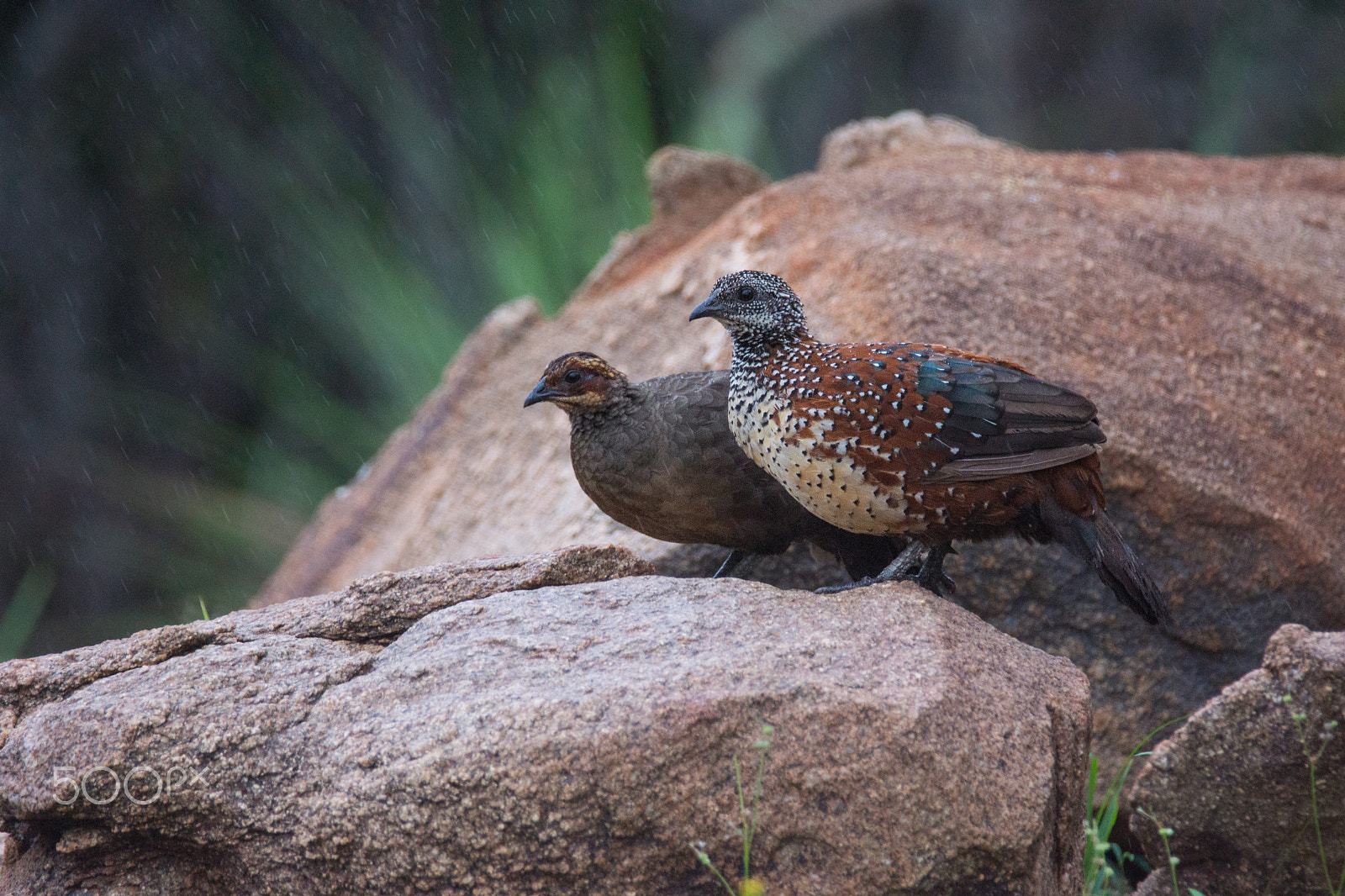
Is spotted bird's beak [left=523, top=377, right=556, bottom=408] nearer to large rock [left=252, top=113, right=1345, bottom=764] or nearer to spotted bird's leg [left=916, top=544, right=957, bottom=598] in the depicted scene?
large rock [left=252, top=113, right=1345, bottom=764]

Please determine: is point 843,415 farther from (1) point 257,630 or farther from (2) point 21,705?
(2) point 21,705

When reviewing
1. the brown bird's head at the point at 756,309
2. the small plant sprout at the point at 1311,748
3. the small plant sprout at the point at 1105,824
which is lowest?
the small plant sprout at the point at 1105,824

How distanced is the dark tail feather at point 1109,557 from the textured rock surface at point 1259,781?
28 cm

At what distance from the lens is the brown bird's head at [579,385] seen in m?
3.51

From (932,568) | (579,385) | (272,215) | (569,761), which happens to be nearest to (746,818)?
(569,761)

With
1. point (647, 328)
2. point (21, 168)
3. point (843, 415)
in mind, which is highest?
point (21, 168)

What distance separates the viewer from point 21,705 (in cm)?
251

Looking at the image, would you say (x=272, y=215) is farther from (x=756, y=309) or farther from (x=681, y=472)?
(x=756, y=309)

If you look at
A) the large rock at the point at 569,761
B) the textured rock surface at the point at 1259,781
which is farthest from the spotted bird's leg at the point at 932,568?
the textured rock surface at the point at 1259,781

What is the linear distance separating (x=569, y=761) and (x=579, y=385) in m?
1.64

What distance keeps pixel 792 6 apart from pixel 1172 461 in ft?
24.6

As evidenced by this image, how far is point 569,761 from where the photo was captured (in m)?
2.04

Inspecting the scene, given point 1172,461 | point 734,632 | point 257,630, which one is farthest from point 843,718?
point 1172,461

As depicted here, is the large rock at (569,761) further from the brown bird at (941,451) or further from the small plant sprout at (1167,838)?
the brown bird at (941,451)
